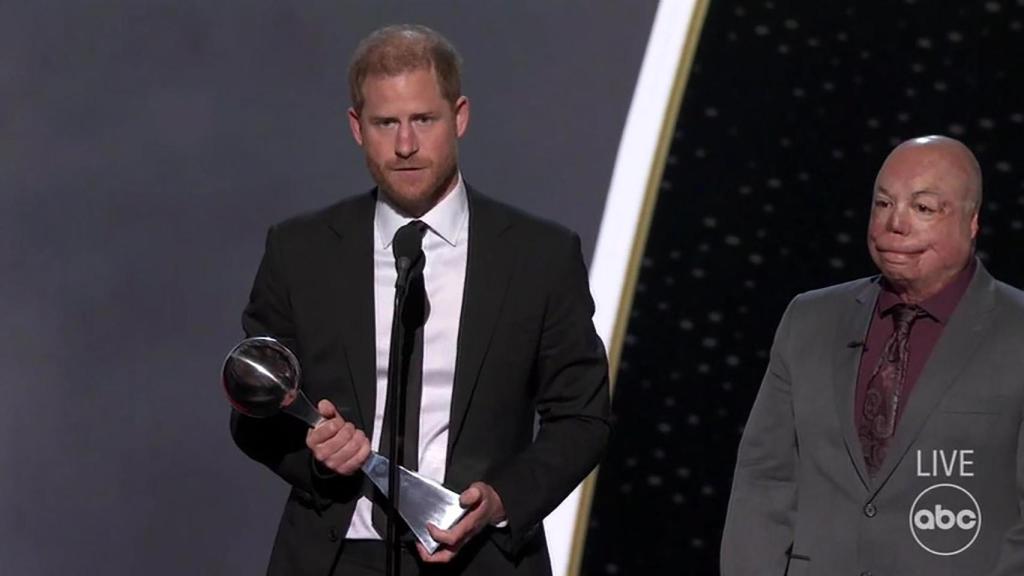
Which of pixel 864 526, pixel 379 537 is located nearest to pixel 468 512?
pixel 379 537

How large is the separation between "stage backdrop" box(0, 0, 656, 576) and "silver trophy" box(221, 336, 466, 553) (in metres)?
1.35

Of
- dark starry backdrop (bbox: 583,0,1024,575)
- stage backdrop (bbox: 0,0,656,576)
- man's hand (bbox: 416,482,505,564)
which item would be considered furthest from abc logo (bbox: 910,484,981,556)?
stage backdrop (bbox: 0,0,656,576)

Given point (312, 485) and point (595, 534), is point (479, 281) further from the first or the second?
point (595, 534)

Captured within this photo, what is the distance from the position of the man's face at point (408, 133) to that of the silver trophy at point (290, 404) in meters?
0.32

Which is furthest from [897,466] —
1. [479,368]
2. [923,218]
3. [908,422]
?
[479,368]

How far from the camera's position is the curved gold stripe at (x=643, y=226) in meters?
3.49

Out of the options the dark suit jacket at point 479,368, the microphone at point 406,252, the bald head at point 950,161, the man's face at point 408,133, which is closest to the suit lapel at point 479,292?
the dark suit jacket at point 479,368

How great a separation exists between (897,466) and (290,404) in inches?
33.0

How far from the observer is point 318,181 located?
3.54 metres

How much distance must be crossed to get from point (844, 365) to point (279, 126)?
1.56 meters

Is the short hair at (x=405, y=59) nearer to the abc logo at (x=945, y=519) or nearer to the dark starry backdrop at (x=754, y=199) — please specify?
the abc logo at (x=945, y=519)

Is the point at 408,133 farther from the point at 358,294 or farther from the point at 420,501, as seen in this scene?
the point at 420,501

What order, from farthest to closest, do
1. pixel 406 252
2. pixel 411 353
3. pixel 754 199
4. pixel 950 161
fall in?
pixel 754 199
pixel 950 161
pixel 411 353
pixel 406 252

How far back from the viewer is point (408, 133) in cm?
232
